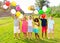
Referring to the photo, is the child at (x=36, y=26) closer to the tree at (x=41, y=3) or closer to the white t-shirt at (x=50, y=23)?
the white t-shirt at (x=50, y=23)

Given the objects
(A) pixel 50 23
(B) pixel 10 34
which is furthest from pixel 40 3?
(B) pixel 10 34

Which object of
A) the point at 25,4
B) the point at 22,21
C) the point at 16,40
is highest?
the point at 25,4

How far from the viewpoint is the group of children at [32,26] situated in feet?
29.1

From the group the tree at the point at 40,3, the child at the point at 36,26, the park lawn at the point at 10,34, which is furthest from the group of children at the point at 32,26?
the tree at the point at 40,3

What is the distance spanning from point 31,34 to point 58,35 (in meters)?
0.90

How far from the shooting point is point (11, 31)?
29.7 feet

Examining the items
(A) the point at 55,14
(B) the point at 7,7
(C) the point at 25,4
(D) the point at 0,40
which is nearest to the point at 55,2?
(A) the point at 55,14

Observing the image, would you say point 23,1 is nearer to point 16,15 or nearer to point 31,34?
point 16,15

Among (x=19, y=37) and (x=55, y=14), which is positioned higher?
(x=55, y=14)

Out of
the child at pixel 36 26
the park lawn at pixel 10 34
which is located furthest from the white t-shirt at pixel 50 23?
the child at pixel 36 26

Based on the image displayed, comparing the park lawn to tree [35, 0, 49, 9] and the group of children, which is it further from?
tree [35, 0, 49, 9]

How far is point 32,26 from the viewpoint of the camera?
8.92 metres

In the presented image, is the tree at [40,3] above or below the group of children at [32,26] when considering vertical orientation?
above

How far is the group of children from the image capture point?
29.1 feet
